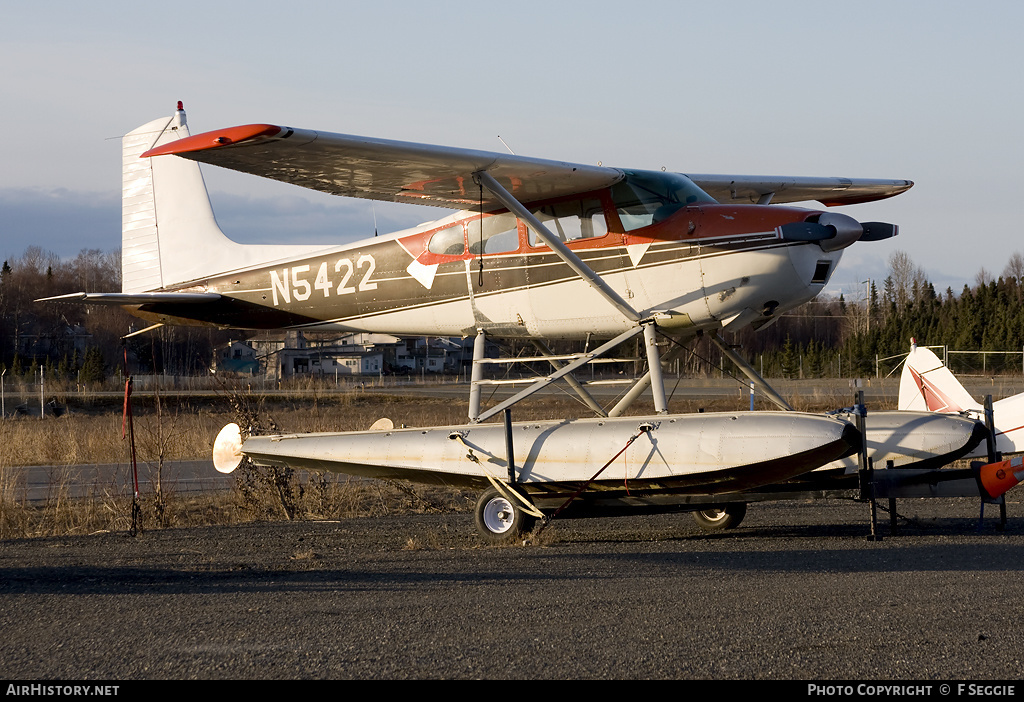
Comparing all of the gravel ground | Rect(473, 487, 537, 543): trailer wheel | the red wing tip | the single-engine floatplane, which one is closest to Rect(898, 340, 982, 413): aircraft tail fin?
the single-engine floatplane

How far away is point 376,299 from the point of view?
11680mm

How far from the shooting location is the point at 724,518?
10.1 metres

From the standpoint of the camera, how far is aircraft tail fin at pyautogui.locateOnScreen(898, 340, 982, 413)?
12.9 meters

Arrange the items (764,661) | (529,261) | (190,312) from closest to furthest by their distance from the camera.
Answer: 1. (764,661)
2. (529,261)
3. (190,312)

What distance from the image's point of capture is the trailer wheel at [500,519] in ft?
30.6

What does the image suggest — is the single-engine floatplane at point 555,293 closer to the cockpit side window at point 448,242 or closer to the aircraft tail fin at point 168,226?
the cockpit side window at point 448,242

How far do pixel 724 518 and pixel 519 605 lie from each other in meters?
4.75

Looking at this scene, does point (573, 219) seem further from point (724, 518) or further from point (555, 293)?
point (724, 518)

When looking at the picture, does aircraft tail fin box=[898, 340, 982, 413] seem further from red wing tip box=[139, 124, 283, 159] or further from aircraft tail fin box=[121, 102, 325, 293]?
red wing tip box=[139, 124, 283, 159]

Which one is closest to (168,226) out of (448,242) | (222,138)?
(448,242)

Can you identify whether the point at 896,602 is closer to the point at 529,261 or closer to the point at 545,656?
the point at 545,656
